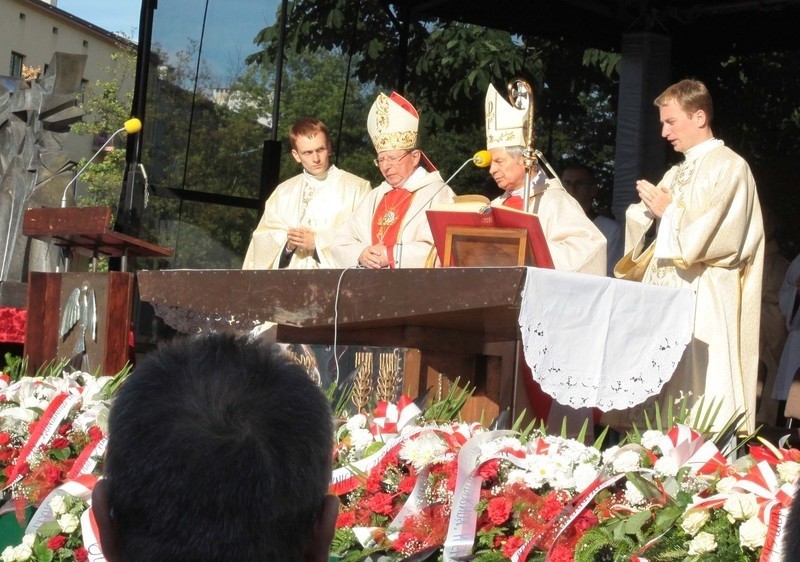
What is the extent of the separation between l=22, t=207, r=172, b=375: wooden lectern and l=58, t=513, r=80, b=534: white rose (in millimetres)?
2315

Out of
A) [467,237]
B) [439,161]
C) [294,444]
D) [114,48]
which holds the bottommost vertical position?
[294,444]

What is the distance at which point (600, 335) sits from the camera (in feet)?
13.5

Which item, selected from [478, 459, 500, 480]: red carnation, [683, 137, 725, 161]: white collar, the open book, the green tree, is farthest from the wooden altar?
the green tree

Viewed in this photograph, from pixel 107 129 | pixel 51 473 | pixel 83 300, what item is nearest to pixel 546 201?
pixel 83 300

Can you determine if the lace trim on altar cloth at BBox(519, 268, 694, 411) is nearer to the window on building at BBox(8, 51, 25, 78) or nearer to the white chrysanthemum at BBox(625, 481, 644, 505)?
the white chrysanthemum at BBox(625, 481, 644, 505)

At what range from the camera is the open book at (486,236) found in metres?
4.28

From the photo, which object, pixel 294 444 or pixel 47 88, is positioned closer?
pixel 294 444

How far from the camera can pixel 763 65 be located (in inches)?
404

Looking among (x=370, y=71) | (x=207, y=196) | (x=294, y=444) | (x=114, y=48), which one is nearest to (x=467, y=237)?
(x=294, y=444)

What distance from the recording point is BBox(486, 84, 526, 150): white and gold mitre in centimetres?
511

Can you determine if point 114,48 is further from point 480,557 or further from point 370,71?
point 480,557

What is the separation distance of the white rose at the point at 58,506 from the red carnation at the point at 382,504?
3.03ft

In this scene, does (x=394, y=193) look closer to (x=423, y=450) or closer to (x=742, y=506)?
(x=423, y=450)

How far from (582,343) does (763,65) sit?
701 cm
